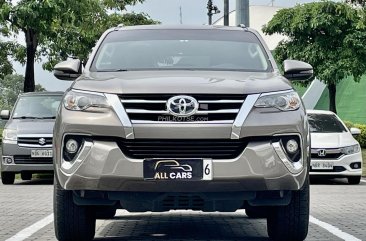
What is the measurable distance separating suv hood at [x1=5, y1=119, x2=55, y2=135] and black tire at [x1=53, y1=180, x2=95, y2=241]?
28.1 ft

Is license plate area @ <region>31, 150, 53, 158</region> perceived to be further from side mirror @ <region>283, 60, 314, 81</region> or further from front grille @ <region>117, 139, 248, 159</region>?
front grille @ <region>117, 139, 248, 159</region>

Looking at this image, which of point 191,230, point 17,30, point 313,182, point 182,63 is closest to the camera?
point 182,63

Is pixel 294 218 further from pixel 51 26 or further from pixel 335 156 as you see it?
pixel 51 26

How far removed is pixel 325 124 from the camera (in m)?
17.0

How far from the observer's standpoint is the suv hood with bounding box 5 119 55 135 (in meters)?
16.0

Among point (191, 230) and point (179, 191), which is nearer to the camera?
point (179, 191)

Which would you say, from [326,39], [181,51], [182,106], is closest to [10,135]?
[181,51]

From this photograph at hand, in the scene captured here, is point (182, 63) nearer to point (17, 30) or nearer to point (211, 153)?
point (211, 153)

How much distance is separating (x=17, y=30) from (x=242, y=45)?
75.9ft

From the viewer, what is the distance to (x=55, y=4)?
26.0 m

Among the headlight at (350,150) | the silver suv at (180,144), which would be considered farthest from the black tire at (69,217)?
the headlight at (350,150)

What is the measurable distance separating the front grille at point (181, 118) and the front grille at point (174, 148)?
0.17 metres

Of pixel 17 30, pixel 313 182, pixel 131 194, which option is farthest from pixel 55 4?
pixel 131 194

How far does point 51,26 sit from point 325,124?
13.3 meters
